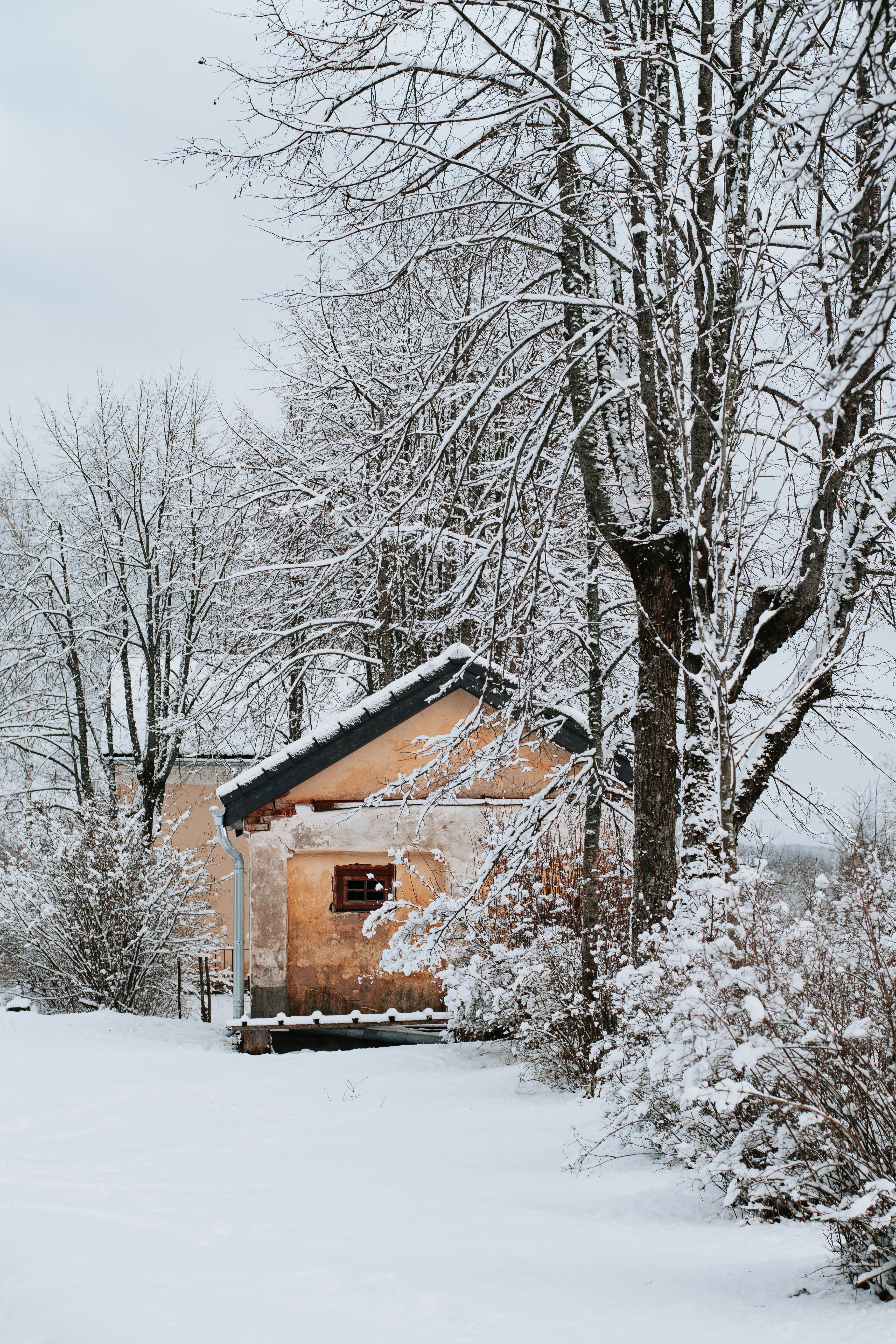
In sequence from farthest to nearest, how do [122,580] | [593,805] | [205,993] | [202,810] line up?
1. [202,810]
2. [122,580]
3. [205,993]
4. [593,805]

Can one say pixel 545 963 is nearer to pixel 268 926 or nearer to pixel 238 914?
pixel 268 926

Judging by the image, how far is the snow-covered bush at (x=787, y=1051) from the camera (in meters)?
3.79

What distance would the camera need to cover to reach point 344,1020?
1298cm

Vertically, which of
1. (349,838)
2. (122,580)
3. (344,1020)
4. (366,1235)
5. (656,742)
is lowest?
(344,1020)

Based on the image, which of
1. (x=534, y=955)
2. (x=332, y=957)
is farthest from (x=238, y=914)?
(x=534, y=955)

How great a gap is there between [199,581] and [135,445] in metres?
3.81

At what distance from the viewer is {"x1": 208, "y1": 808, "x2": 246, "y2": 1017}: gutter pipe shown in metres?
13.4

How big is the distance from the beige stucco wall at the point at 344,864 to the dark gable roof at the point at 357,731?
0.30 meters

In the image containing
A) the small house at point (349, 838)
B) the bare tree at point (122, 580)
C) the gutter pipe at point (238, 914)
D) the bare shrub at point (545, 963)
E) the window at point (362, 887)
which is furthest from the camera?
the bare tree at point (122, 580)

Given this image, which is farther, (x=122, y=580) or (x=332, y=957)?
(x=122, y=580)

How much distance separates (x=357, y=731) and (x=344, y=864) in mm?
1758

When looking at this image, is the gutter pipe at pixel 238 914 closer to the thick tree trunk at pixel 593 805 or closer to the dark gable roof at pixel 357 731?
A: the dark gable roof at pixel 357 731

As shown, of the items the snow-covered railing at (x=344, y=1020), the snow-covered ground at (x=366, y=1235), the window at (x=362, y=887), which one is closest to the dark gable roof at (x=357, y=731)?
the window at (x=362, y=887)

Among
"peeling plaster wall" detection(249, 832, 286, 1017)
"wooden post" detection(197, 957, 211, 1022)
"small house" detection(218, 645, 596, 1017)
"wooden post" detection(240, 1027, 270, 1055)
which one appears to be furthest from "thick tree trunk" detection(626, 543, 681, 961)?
"wooden post" detection(197, 957, 211, 1022)
